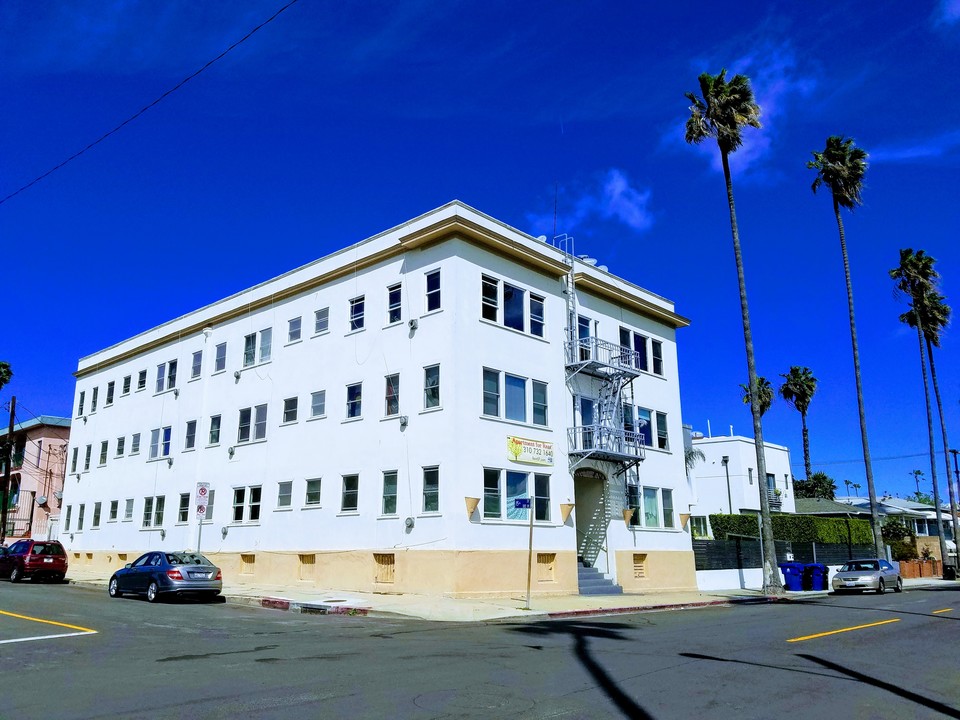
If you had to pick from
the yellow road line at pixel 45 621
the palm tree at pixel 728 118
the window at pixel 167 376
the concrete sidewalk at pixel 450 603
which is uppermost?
the palm tree at pixel 728 118

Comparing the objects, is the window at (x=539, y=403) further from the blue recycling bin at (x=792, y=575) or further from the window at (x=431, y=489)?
the blue recycling bin at (x=792, y=575)

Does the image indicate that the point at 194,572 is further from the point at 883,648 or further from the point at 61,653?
the point at 883,648

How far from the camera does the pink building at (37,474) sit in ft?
163

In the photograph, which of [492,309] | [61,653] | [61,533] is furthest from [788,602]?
[61,533]

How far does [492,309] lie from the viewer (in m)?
26.5

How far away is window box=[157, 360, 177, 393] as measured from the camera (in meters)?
37.0

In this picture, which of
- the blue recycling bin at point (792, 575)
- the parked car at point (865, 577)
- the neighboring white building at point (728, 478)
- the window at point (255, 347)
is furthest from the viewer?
the neighboring white building at point (728, 478)

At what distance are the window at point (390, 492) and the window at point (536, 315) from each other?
23.0ft

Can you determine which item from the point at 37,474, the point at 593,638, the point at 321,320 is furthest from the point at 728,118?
the point at 37,474

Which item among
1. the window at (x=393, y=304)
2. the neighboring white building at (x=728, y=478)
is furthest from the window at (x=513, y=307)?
the neighboring white building at (x=728, y=478)

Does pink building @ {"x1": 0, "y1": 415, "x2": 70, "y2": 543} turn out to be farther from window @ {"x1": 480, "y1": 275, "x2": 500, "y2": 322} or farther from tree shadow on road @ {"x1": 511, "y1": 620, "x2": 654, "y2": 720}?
tree shadow on road @ {"x1": 511, "y1": 620, "x2": 654, "y2": 720}

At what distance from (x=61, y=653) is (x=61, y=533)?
35456 millimetres

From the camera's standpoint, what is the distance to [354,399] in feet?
91.3

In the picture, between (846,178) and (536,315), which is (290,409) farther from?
(846,178)
